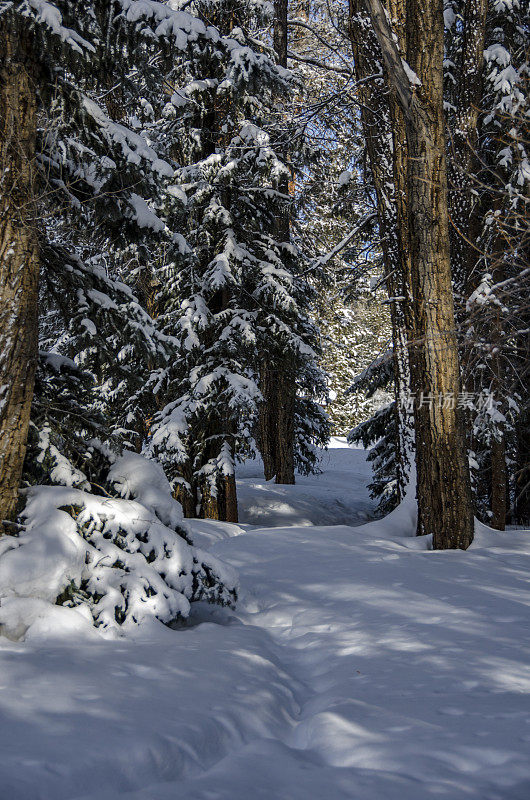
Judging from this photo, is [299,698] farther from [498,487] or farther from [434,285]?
[498,487]

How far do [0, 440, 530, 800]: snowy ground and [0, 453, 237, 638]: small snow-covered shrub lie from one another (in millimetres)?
237

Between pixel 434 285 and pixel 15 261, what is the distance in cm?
413

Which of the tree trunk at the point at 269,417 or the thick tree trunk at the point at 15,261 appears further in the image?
the tree trunk at the point at 269,417

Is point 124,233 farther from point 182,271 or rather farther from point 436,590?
point 182,271

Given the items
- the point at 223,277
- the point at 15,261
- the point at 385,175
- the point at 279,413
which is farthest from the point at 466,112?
the point at 279,413

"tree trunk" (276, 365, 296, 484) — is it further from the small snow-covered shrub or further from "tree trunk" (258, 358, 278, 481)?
the small snow-covered shrub

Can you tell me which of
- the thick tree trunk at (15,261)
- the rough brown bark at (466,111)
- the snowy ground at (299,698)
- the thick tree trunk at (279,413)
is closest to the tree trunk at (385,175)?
the rough brown bark at (466,111)

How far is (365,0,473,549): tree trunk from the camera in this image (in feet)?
21.6

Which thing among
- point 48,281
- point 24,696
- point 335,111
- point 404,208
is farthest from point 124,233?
point 335,111

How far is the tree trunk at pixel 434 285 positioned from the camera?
6574 millimetres

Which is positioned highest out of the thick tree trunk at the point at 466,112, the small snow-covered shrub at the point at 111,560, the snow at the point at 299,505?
the thick tree trunk at the point at 466,112

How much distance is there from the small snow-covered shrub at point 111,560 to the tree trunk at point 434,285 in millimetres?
2576

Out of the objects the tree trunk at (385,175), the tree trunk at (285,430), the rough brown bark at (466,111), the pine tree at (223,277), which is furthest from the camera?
the tree trunk at (285,430)

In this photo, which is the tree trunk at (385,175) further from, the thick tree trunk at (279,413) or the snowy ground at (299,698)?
the thick tree trunk at (279,413)
